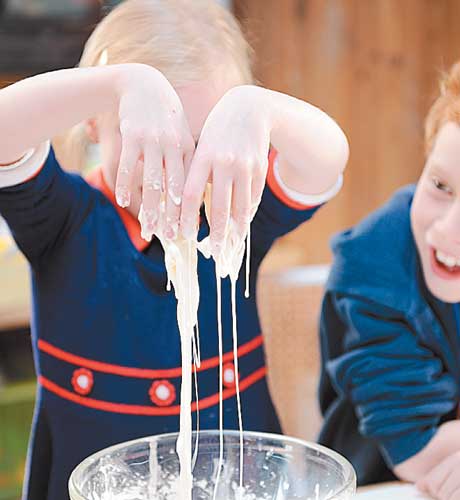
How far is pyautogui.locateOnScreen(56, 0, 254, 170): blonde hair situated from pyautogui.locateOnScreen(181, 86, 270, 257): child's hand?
24 centimetres

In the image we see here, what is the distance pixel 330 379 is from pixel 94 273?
0.39 m

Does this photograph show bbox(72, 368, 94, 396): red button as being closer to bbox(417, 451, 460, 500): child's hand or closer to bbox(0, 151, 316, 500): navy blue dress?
bbox(0, 151, 316, 500): navy blue dress

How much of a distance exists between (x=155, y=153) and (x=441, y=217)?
46 centimetres

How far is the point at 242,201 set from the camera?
2.39 ft

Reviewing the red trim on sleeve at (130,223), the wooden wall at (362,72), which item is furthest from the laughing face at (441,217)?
the wooden wall at (362,72)

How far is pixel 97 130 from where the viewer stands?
3.44ft

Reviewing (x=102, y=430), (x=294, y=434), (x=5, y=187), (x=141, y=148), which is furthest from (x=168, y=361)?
(x=294, y=434)

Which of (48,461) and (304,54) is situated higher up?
(48,461)

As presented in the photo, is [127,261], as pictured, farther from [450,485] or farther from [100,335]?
[450,485]

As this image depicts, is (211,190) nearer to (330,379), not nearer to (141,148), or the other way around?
(141,148)

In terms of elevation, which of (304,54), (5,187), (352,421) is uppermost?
(5,187)

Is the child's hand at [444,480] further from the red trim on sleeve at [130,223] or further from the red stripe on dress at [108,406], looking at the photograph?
the red trim on sleeve at [130,223]

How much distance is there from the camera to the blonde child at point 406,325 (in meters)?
1.05

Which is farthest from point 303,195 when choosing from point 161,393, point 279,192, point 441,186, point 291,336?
point 291,336
